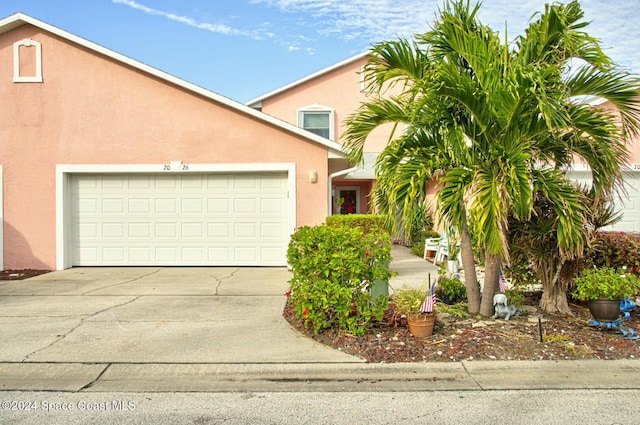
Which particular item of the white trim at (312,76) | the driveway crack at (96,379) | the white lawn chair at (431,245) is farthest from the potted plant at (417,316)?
the white trim at (312,76)

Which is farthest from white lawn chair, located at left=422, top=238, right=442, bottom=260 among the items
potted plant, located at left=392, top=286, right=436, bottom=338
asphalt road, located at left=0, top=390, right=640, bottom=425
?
asphalt road, located at left=0, top=390, right=640, bottom=425

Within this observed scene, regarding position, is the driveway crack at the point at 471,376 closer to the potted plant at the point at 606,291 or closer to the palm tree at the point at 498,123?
the palm tree at the point at 498,123

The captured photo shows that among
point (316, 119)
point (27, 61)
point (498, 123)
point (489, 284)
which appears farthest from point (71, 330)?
point (316, 119)

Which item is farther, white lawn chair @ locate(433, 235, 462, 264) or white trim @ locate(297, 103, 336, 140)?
white trim @ locate(297, 103, 336, 140)

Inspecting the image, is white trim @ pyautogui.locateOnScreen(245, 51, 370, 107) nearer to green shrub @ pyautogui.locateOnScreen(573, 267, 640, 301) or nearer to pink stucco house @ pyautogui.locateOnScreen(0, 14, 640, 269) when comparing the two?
pink stucco house @ pyautogui.locateOnScreen(0, 14, 640, 269)

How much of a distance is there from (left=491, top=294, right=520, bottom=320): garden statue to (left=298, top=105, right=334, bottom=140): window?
13798 millimetres

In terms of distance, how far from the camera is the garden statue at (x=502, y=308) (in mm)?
6449

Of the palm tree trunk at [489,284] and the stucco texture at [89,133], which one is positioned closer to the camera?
the palm tree trunk at [489,284]

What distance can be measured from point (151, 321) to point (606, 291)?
5.85m

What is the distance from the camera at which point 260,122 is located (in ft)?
37.7

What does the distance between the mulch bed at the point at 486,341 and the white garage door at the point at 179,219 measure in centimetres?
535

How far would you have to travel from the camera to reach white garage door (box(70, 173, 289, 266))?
38.5 ft

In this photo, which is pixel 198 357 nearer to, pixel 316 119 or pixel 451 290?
pixel 451 290

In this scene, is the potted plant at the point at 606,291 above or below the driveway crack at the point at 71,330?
above
